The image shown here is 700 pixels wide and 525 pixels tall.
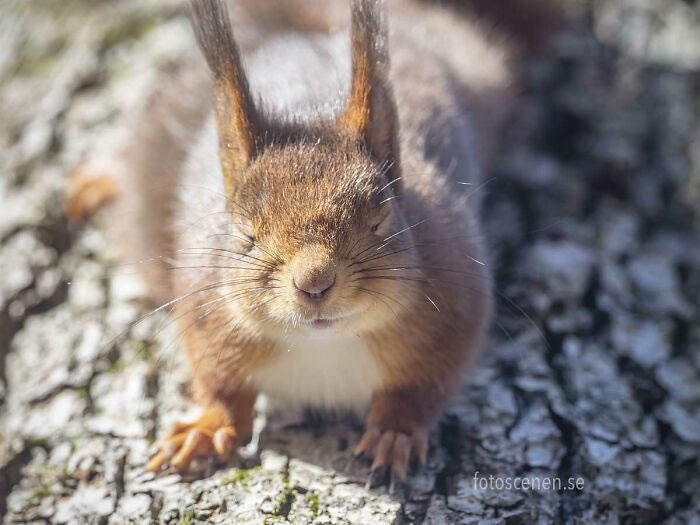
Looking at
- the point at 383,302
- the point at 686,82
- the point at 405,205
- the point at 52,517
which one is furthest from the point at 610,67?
the point at 52,517

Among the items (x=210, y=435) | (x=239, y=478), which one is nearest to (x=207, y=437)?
(x=210, y=435)

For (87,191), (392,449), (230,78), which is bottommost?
(392,449)

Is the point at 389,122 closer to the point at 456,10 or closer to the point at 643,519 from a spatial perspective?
the point at 643,519

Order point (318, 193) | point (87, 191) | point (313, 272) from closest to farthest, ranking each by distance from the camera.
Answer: point (313, 272) < point (318, 193) < point (87, 191)

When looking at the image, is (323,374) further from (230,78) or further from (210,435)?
(230,78)

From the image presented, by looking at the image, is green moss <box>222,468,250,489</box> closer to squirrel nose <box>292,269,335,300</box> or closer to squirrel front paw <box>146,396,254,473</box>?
squirrel front paw <box>146,396,254,473</box>

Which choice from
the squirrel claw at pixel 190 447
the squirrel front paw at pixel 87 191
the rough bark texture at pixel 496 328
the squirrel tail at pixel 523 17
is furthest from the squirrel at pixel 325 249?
the squirrel tail at pixel 523 17
